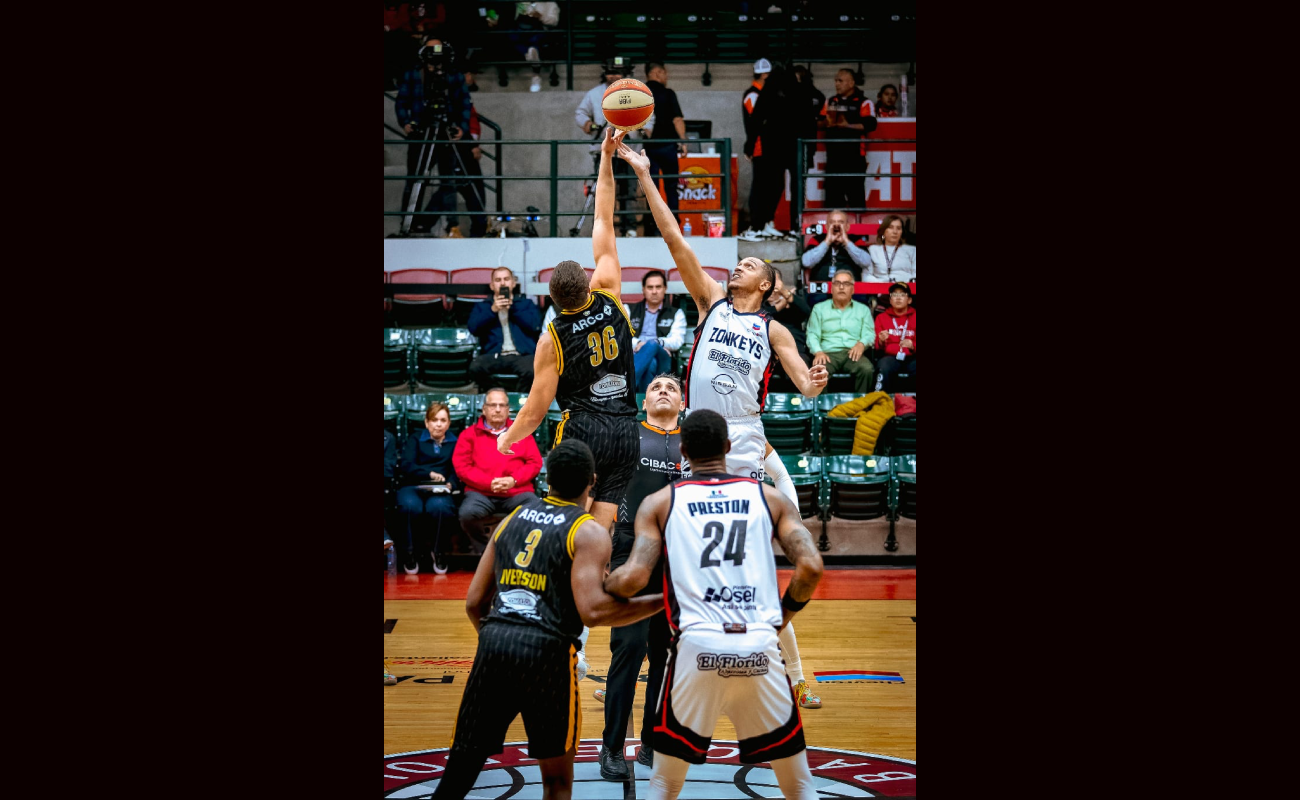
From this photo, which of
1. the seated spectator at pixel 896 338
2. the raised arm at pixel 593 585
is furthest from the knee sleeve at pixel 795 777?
the seated spectator at pixel 896 338

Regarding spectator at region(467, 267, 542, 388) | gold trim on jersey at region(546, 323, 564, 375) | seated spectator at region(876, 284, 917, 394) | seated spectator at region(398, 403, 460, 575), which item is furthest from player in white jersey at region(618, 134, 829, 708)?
seated spectator at region(876, 284, 917, 394)

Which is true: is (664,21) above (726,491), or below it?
above

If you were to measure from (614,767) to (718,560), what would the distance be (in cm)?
162

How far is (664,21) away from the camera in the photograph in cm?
1659

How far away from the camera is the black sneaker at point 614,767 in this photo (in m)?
5.37

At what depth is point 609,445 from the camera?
5750 millimetres

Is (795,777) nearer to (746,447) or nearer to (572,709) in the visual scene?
(572,709)

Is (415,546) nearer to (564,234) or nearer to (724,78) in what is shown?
(564,234)

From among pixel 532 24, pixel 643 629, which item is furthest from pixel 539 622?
pixel 532 24

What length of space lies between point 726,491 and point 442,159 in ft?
32.4

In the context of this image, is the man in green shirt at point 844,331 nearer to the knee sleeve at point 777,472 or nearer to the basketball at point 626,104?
the knee sleeve at point 777,472

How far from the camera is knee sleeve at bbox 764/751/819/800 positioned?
13.7 ft

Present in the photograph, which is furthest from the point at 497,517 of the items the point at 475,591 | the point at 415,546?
the point at 475,591

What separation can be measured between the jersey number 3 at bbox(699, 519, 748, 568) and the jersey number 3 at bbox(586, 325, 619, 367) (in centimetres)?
167
